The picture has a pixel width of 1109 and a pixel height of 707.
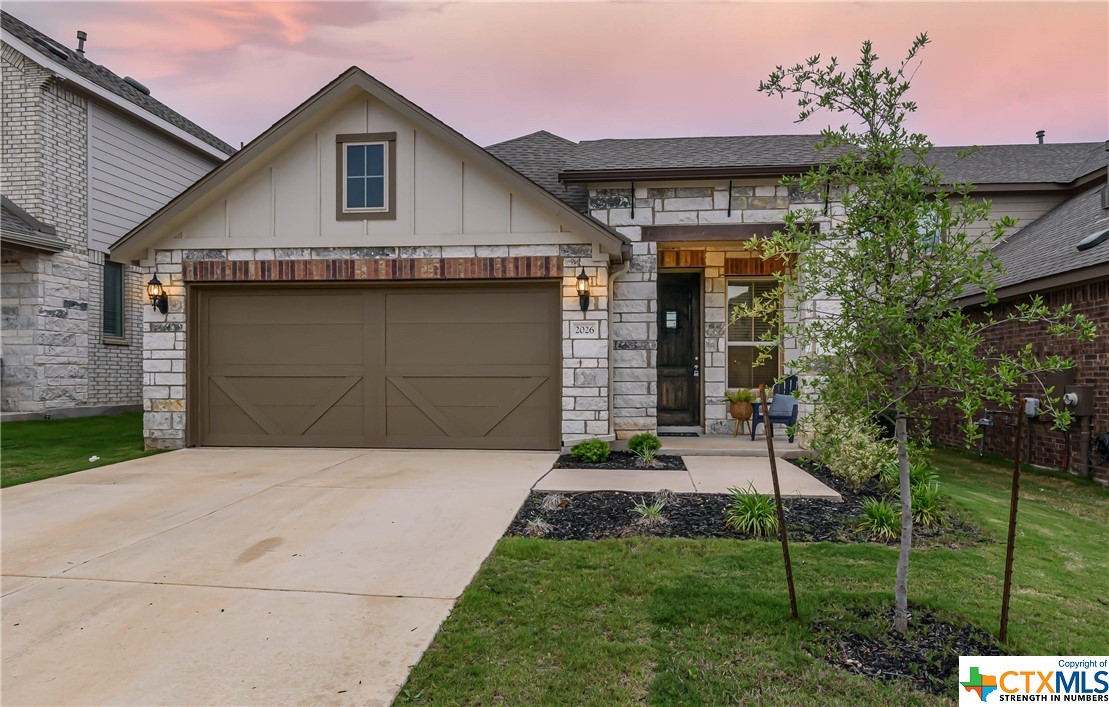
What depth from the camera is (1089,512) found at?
221 inches

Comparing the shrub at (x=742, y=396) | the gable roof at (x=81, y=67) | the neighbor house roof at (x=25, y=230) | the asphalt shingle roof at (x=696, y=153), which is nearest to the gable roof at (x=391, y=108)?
the asphalt shingle roof at (x=696, y=153)

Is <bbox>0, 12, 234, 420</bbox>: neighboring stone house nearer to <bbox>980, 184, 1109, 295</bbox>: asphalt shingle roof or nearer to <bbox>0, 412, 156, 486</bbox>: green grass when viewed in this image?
<bbox>0, 412, 156, 486</bbox>: green grass

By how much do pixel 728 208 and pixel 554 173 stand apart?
125 inches

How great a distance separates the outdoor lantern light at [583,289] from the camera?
7654 millimetres

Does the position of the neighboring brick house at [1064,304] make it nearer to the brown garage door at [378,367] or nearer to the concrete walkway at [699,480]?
the concrete walkway at [699,480]

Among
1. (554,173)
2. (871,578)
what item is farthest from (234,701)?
(554,173)

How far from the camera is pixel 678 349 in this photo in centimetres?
949

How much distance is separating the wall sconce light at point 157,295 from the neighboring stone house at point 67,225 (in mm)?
3733

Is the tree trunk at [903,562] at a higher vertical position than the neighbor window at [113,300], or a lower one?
lower

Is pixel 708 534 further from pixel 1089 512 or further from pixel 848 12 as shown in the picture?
pixel 848 12

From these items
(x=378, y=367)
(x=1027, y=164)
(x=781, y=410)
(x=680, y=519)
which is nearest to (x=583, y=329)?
(x=378, y=367)

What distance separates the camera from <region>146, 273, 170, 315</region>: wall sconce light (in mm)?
8156

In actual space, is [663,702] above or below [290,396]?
below

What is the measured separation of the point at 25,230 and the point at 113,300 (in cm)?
238
